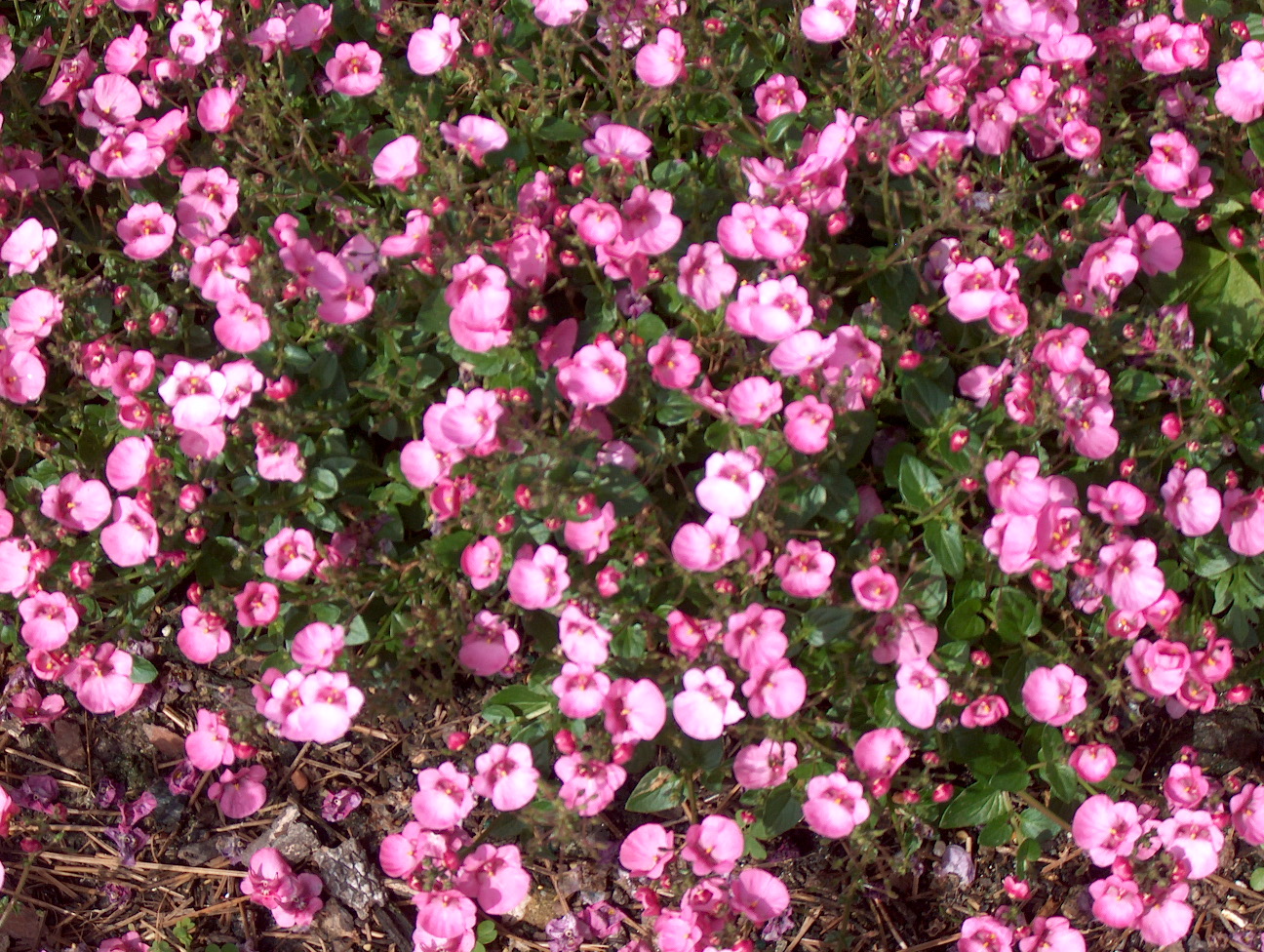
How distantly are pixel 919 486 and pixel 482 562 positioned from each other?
1.16 meters

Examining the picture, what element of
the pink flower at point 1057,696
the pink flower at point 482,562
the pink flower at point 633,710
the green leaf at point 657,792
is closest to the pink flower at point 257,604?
the pink flower at point 482,562

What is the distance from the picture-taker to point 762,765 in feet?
9.39

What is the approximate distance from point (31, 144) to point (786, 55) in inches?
97.4

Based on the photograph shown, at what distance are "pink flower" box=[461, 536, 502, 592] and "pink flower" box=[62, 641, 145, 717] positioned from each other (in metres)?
1.10

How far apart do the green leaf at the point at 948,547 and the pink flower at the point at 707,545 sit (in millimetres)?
565

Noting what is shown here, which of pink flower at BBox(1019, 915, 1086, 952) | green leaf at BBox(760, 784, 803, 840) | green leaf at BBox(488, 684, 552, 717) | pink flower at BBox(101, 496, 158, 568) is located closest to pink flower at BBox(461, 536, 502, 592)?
green leaf at BBox(488, 684, 552, 717)

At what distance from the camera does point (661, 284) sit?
308 cm

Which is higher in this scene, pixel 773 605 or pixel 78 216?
pixel 78 216

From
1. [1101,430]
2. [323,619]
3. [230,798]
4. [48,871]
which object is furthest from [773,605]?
[48,871]

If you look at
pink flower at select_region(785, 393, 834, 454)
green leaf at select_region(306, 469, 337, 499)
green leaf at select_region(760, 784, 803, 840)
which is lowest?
green leaf at select_region(760, 784, 803, 840)

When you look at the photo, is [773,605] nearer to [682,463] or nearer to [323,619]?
[682,463]

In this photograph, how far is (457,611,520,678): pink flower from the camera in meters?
2.92

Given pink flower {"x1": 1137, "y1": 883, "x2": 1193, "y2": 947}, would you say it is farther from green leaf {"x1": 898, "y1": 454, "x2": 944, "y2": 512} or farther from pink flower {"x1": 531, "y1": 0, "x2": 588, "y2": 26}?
pink flower {"x1": 531, "y1": 0, "x2": 588, "y2": 26}

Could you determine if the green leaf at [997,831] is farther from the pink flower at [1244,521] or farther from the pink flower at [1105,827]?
the pink flower at [1244,521]
